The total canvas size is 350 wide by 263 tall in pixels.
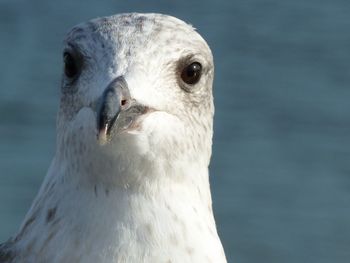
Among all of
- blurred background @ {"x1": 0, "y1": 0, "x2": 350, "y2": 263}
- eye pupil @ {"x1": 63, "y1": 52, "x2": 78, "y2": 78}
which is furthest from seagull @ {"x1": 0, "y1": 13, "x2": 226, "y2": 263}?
blurred background @ {"x1": 0, "y1": 0, "x2": 350, "y2": 263}

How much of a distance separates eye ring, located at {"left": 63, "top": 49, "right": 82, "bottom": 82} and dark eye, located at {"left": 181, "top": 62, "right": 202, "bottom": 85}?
326mm

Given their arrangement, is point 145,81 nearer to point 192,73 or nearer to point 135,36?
point 135,36

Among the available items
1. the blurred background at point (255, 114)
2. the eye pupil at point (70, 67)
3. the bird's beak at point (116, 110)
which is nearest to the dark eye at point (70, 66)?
the eye pupil at point (70, 67)

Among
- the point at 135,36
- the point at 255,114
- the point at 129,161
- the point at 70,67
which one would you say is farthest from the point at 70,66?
the point at 255,114

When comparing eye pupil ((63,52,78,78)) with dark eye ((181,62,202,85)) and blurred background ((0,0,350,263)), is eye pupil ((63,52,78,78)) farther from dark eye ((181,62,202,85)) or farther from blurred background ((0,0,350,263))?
blurred background ((0,0,350,263))

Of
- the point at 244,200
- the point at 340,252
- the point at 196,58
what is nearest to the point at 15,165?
the point at 244,200

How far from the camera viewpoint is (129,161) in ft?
15.5

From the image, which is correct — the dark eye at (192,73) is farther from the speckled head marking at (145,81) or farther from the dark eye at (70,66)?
the dark eye at (70,66)

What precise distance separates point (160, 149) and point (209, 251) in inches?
15.7

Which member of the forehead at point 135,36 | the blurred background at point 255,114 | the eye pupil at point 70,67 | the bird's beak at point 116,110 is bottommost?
the blurred background at point 255,114

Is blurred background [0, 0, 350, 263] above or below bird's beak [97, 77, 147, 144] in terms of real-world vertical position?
below

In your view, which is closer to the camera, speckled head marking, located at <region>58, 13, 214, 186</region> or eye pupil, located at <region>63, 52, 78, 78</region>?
speckled head marking, located at <region>58, 13, 214, 186</region>

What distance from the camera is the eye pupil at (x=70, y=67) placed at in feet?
15.8

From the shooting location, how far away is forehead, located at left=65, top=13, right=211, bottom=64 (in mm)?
4742
